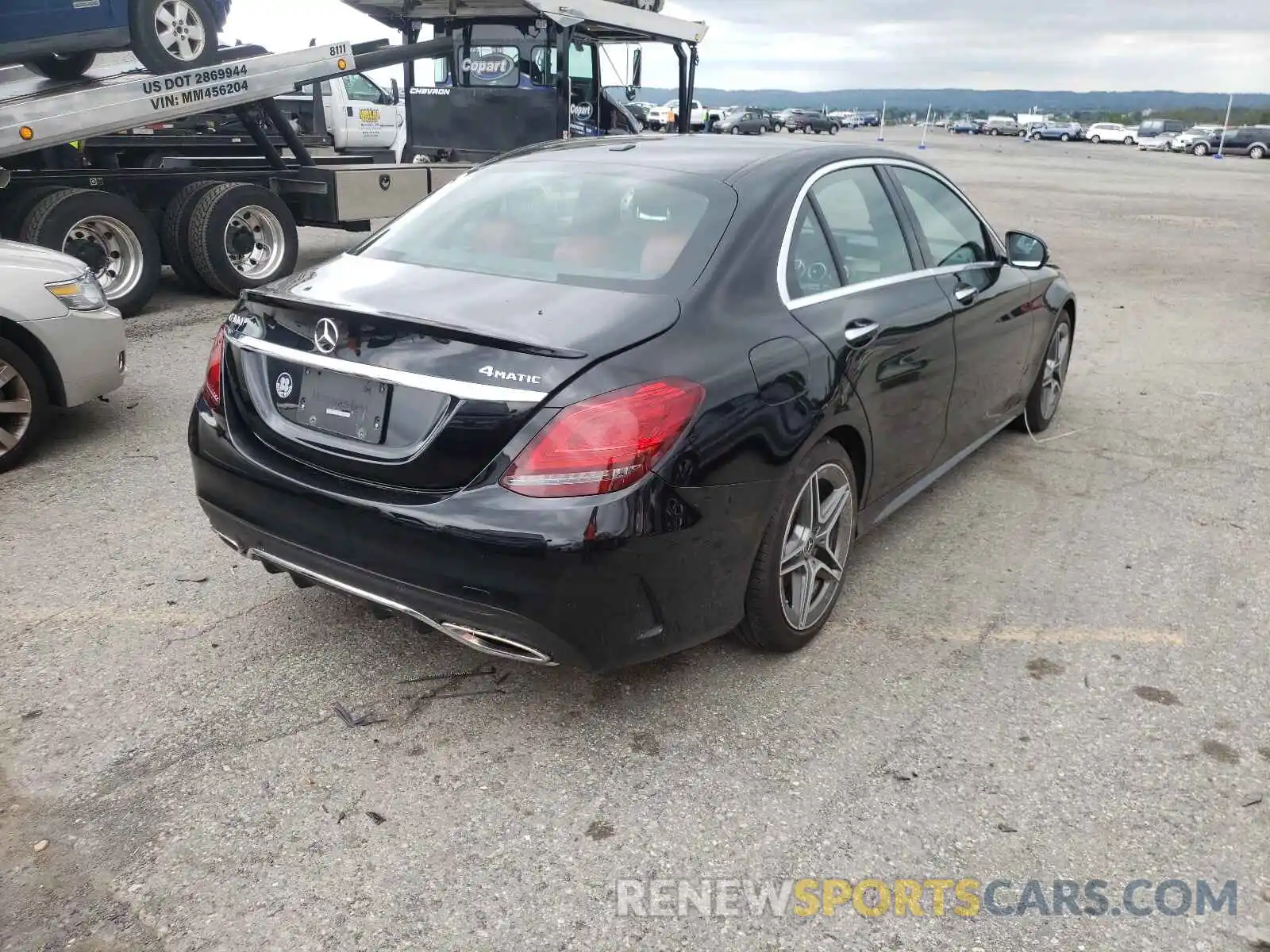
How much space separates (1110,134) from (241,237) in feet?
257

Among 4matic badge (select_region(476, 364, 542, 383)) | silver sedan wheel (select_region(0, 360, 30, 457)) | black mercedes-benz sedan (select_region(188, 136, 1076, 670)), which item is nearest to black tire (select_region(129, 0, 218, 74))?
silver sedan wheel (select_region(0, 360, 30, 457))

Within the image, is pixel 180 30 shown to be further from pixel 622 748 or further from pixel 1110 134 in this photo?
pixel 1110 134

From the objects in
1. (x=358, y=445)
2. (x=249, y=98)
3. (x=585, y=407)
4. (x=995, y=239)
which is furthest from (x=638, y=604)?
(x=249, y=98)

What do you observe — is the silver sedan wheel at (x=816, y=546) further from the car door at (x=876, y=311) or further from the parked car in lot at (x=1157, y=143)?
the parked car in lot at (x=1157, y=143)

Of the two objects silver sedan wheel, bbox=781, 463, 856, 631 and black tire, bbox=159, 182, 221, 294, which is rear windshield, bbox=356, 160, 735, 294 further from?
black tire, bbox=159, 182, 221, 294

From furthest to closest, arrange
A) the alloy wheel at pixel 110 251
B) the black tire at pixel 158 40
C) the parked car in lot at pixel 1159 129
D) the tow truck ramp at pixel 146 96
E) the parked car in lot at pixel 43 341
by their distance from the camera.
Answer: the parked car in lot at pixel 1159 129, the black tire at pixel 158 40, the alloy wheel at pixel 110 251, the tow truck ramp at pixel 146 96, the parked car in lot at pixel 43 341

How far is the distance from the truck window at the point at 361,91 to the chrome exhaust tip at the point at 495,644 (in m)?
16.9

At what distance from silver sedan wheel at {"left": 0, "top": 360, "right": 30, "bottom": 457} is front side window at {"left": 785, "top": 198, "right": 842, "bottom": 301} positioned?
3846mm

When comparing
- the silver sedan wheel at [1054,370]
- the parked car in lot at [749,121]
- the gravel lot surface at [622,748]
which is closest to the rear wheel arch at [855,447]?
the gravel lot surface at [622,748]

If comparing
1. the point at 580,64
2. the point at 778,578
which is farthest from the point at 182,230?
the point at 778,578

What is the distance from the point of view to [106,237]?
8586 mm

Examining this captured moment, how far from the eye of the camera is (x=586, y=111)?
11.6 m

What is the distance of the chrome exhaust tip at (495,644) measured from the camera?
9.04ft

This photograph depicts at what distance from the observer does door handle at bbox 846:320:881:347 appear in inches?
135
